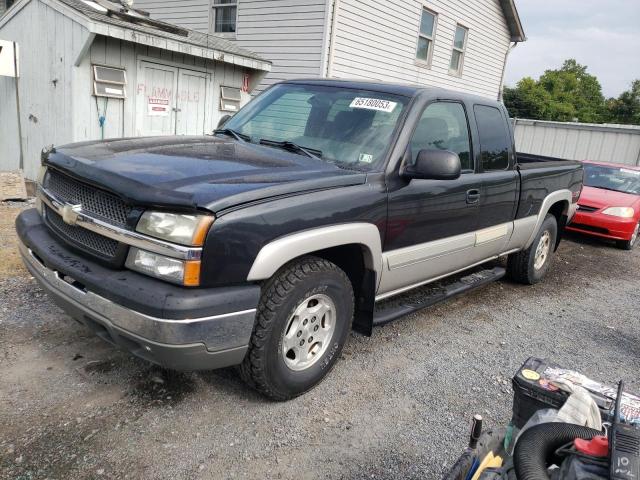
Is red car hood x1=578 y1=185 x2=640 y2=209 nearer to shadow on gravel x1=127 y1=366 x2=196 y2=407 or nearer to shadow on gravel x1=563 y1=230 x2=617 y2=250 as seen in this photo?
shadow on gravel x1=563 y1=230 x2=617 y2=250

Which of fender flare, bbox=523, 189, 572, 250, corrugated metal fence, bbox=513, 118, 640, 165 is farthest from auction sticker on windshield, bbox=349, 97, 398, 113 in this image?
corrugated metal fence, bbox=513, 118, 640, 165

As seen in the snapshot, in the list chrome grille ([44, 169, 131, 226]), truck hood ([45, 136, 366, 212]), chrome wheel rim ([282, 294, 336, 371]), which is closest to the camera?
truck hood ([45, 136, 366, 212])

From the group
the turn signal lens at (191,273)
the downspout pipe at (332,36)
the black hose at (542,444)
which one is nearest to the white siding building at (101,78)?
the downspout pipe at (332,36)

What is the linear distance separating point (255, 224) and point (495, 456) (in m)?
1.42

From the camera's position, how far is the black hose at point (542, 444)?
56.4 inches

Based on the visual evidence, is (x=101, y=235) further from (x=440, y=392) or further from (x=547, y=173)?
(x=547, y=173)

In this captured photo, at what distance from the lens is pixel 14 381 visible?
9.75ft

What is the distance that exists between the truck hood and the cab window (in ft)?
2.46

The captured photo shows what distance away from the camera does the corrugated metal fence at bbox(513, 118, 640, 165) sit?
16734 millimetres

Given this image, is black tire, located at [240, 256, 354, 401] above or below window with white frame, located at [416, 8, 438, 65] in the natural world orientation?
below

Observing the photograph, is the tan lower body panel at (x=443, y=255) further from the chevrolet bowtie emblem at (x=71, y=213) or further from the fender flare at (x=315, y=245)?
the chevrolet bowtie emblem at (x=71, y=213)

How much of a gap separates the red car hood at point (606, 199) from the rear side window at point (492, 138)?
4.94 m

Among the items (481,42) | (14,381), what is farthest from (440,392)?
(481,42)

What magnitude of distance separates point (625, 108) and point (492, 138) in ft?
200
